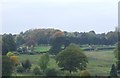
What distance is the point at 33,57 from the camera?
13211 millimetres

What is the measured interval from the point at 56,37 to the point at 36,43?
117cm

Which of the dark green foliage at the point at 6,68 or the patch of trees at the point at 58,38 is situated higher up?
the patch of trees at the point at 58,38

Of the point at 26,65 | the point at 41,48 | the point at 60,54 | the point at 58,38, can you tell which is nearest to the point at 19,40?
the point at 41,48

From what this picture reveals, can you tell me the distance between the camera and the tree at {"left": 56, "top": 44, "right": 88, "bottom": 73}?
10422mm

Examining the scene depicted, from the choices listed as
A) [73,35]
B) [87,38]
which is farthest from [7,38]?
[87,38]

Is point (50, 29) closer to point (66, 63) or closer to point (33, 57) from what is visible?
point (33, 57)

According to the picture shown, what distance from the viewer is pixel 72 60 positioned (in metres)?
10.7

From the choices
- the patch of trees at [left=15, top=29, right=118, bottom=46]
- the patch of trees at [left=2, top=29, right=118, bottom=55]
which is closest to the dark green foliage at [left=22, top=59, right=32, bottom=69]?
the patch of trees at [left=2, top=29, right=118, bottom=55]

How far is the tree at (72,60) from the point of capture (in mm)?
10422

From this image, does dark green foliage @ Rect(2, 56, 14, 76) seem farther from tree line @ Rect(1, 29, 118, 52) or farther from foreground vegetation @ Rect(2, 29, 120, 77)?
tree line @ Rect(1, 29, 118, 52)

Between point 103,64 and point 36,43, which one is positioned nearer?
point 103,64

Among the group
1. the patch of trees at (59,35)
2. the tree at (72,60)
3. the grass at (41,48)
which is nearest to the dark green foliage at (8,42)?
the grass at (41,48)

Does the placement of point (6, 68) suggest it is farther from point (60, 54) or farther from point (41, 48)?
point (41, 48)

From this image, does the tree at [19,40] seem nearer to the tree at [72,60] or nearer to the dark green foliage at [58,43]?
the dark green foliage at [58,43]
